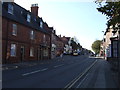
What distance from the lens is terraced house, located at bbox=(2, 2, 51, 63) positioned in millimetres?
32219

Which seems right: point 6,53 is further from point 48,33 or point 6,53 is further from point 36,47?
point 48,33

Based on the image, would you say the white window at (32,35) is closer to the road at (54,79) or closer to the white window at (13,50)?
the white window at (13,50)

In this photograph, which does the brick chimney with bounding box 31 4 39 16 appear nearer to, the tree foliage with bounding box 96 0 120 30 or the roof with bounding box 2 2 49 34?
the roof with bounding box 2 2 49 34

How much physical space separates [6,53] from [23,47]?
22.8 ft

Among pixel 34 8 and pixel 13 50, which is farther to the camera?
pixel 34 8

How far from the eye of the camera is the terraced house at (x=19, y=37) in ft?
106

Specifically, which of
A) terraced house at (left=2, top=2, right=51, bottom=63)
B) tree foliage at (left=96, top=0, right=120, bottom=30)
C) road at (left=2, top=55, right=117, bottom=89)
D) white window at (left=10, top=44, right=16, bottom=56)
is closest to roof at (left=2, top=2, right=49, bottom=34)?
terraced house at (left=2, top=2, right=51, bottom=63)

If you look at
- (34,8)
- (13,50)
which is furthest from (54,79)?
(34,8)

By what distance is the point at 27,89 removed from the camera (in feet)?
37.4

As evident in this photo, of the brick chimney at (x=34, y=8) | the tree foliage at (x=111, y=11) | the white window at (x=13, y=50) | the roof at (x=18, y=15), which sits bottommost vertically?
the white window at (x=13, y=50)

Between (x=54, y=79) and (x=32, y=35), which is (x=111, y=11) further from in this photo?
(x=32, y=35)

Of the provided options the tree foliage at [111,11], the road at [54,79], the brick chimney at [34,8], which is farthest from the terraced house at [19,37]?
the tree foliage at [111,11]

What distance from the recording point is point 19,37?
3694 cm

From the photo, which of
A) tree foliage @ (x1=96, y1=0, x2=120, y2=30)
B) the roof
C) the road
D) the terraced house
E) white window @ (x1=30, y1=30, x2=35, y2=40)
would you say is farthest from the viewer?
white window @ (x1=30, y1=30, x2=35, y2=40)
